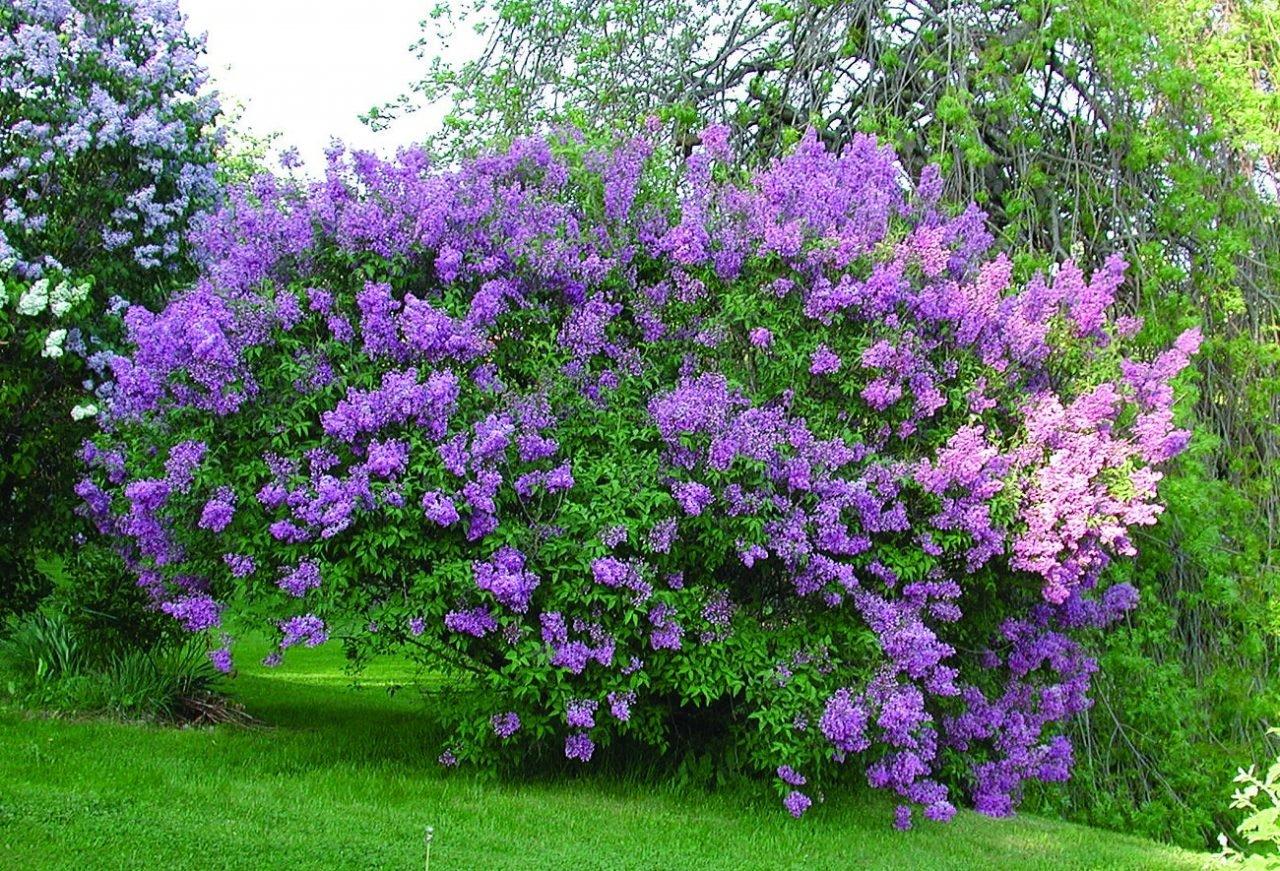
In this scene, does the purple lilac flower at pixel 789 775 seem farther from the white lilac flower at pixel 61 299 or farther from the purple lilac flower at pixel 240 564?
the white lilac flower at pixel 61 299

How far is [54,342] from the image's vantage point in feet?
24.4

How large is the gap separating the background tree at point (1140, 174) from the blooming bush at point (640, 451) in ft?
5.30

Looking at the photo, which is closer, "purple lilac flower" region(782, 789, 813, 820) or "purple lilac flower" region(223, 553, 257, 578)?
"purple lilac flower" region(223, 553, 257, 578)

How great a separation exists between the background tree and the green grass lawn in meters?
1.38

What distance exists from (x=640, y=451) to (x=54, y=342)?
3.34 m

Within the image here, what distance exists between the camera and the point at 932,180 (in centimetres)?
813

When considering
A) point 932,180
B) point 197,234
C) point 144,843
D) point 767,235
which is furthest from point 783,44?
point 144,843

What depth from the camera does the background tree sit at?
353 inches

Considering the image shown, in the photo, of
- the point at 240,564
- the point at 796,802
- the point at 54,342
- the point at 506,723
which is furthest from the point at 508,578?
the point at 54,342

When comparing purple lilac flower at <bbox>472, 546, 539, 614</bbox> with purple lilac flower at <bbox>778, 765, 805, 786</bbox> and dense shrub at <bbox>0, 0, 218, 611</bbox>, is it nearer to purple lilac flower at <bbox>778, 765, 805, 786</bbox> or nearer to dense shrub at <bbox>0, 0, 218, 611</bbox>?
purple lilac flower at <bbox>778, 765, 805, 786</bbox>

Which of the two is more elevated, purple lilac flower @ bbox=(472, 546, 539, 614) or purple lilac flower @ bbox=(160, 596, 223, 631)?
purple lilac flower @ bbox=(472, 546, 539, 614)

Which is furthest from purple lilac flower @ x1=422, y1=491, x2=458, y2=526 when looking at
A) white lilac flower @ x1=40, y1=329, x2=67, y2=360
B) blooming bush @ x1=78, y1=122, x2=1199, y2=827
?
white lilac flower @ x1=40, y1=329, x2=67, y2=360

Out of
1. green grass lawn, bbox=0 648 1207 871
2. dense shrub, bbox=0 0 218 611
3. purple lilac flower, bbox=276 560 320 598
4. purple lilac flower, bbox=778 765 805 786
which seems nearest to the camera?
green grass lawn, bbox=0 648 1207 871

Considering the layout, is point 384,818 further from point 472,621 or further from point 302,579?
point 302,579
